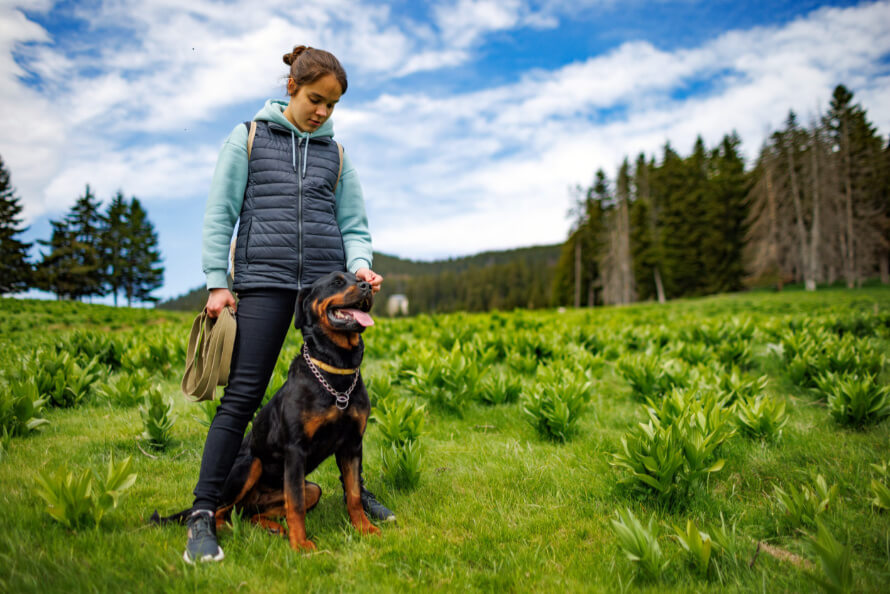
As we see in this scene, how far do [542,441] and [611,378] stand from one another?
3587 mm

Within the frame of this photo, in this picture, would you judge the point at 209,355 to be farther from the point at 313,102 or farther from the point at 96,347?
the point at 96,347

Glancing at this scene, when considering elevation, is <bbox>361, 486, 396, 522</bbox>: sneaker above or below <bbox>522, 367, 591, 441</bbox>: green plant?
below

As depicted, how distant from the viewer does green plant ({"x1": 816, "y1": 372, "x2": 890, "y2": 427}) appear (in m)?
4.48

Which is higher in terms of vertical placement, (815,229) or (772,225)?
(772,225)

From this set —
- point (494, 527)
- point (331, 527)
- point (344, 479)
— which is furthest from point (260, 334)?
point (494, 527)

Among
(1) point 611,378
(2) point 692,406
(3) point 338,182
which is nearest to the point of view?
(3) point 338,182

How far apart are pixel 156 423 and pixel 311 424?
8.17ft

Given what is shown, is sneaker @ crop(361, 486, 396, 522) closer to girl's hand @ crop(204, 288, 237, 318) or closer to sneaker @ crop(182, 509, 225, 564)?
sneaker @ crop(182, 509, 225, 564)

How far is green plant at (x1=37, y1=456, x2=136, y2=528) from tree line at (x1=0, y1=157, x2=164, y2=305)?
110ft

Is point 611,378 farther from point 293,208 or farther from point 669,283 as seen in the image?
point 669,283

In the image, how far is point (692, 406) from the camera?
3818 millimetres

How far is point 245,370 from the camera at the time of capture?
2.89 m

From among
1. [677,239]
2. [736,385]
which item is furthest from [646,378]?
[677,239]

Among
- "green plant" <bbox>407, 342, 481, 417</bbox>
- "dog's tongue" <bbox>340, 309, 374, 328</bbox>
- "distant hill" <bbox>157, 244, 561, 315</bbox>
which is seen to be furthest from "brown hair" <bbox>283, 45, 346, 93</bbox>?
"distant hill" <bbox>157, 244, 561, 315</bbox>
